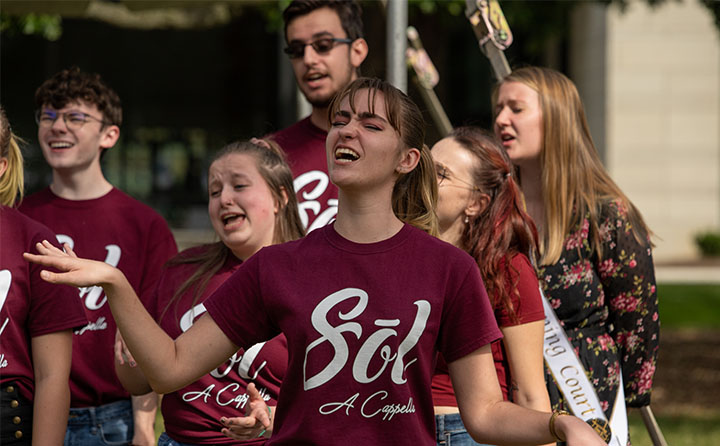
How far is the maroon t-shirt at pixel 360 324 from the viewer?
214 cm

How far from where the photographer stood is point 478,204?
9.97 ft

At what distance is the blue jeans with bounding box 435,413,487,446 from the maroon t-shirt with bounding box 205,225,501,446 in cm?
63

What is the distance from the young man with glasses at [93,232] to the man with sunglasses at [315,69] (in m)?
0.60

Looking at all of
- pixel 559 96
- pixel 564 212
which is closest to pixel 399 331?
pixel 564 212

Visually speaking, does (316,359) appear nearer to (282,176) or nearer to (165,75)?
(282,176)

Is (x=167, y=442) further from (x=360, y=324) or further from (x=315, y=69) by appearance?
(x=315, y=69)

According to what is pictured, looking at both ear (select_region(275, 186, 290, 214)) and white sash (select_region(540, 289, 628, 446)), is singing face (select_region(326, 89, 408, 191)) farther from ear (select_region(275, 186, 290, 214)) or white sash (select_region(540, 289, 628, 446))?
white sash (select_region(540, 289, 628, 446))

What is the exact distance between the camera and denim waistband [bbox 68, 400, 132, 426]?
345 centimetres

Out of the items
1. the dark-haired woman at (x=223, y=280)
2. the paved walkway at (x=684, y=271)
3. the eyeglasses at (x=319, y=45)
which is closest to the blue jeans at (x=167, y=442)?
the dark-haired woman at (x=223, y=280)

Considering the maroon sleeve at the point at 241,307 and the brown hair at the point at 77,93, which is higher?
the brown hair at the point at 77,93

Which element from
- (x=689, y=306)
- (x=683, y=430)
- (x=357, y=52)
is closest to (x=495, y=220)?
(x=357, y=52)

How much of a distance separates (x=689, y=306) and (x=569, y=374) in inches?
363

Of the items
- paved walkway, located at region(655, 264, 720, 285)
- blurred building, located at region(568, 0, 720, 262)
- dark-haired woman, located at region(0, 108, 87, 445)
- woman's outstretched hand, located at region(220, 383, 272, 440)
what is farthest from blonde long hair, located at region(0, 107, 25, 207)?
blurred building, located at region(568, 0, 720, 262)

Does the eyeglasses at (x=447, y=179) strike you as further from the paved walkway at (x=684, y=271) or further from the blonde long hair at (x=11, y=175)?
the paved walkway at (x=684, y=271)
